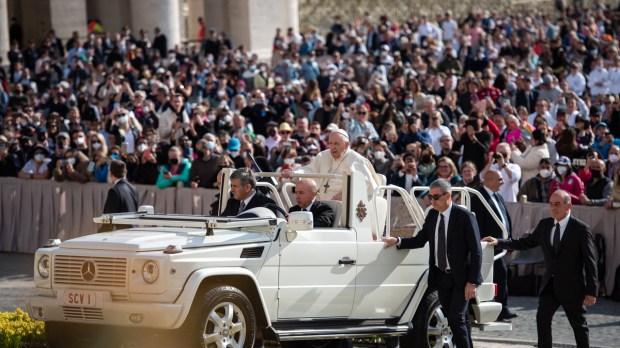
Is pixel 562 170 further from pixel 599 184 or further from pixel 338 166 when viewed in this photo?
pixel 338 166

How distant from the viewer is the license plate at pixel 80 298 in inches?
502

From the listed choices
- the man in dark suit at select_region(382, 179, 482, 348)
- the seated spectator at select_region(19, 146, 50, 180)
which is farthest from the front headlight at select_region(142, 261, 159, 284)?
the seated spectator at select_region(19, 146, 50, 180)

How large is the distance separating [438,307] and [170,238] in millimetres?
2862

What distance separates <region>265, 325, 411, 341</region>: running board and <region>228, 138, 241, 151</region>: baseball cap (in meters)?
10.6

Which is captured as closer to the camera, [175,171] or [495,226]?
[495,226]

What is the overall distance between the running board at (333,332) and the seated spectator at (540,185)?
671cm

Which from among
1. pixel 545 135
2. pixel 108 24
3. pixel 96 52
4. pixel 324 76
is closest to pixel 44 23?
pixel 108 24

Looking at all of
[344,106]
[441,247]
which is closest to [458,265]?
[441,247]

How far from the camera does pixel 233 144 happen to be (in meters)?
24.4

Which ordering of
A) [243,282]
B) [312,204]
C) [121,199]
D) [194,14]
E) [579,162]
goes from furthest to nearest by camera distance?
1. [194,14]
2. [579,162]
3. [121,199]
4. [312,204]
5. [243,282]

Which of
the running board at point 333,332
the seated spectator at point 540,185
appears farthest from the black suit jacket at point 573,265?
the seated spectator at point 540,185

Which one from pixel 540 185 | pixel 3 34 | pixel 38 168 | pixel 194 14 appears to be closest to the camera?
pixel 540 185

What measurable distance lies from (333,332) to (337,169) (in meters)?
2.17

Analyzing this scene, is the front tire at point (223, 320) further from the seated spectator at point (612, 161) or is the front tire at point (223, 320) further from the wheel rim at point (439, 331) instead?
the seated spectator at point (612, 161)
